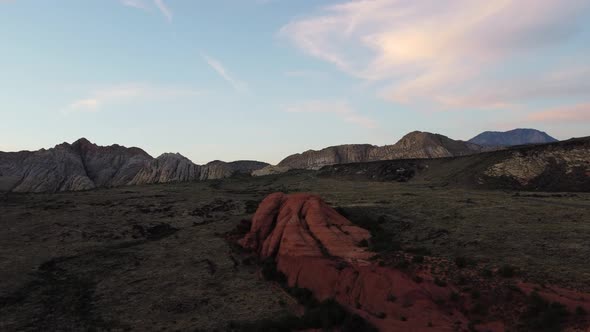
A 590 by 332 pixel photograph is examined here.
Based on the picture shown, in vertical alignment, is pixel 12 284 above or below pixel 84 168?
below

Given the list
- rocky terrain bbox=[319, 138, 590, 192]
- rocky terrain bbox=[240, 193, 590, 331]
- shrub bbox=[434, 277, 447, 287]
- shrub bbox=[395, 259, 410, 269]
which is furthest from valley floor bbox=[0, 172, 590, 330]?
rocky terrain bbox=[319, 138, 590, 192]

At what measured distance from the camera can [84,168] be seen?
488ft

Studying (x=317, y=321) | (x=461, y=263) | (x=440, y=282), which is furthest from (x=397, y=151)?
(x=317, y=321)

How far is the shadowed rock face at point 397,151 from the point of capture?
523 feet

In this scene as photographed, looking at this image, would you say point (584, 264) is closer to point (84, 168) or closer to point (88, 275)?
point (88, 275)

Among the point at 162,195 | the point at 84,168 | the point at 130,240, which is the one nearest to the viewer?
the point at 130,240

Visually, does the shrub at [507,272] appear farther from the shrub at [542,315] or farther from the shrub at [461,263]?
the shrub at [542,315]

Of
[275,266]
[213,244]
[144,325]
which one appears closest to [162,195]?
[213,244]

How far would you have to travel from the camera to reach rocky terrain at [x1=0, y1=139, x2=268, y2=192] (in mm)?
128875

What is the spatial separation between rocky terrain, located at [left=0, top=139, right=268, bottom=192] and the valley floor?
83015 millimetres

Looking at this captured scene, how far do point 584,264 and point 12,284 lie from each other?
34.8m

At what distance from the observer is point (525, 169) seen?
229 ft

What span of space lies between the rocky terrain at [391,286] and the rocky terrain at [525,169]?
4540 cm

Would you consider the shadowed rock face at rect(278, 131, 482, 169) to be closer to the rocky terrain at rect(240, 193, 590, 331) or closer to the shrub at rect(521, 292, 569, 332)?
the rocky terrain at rect(240, 193, 590, 331)
